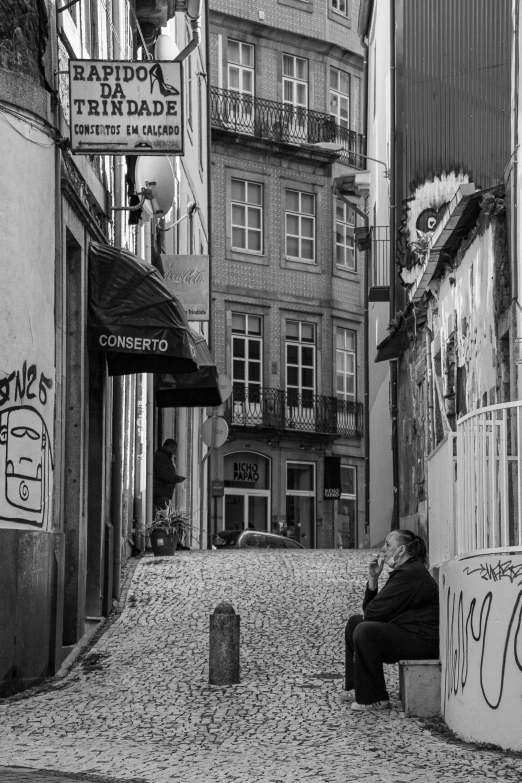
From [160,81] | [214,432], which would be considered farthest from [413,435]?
[160,81]

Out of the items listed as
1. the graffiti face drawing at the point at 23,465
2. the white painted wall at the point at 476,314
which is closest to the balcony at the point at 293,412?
the white painted wall at the point at 476,314

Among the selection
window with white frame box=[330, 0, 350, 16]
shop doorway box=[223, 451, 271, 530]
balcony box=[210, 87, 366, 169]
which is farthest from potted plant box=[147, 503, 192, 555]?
window with white frame box=[330, 0, 350, 16]

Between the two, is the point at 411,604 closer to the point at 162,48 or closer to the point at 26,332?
the point at 26,332

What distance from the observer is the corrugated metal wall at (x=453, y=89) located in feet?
61.5

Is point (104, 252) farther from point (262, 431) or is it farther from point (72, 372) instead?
point (262, 431)

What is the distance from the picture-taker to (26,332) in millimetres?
11266

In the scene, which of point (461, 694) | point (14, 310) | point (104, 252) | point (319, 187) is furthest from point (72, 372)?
point (319, 187)

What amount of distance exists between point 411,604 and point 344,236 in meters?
35.9

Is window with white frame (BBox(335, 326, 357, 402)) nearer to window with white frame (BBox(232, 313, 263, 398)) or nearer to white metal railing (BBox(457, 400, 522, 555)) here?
window with white frame (BBox(232, 313, 263, 398))

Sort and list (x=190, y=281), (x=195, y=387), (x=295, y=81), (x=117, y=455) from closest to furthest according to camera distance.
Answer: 1. (x=117, y=455)
2. (x=195, y=387)
3. (x=190, y=281)
4. (x=295, y=81)

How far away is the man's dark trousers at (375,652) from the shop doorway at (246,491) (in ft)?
103

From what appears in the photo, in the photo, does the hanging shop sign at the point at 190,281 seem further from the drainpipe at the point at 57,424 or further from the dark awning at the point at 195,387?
the drainpipe at the point at 57,424

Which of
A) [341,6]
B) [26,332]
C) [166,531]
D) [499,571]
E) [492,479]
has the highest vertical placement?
[341,6]

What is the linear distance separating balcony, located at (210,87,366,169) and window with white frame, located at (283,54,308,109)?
517 millimetres
